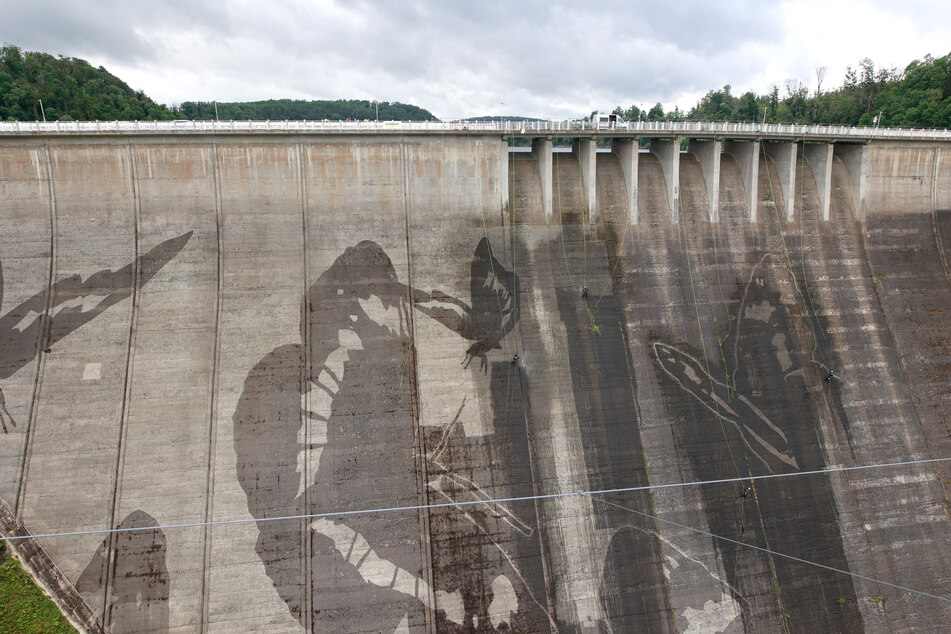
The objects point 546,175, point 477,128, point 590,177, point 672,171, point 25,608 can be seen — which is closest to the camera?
point 25,608

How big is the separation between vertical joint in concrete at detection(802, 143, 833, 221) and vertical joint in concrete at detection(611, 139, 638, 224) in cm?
1009

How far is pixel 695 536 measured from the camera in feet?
60.2

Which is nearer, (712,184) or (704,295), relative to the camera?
(704,295)

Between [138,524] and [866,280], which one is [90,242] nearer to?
[138,524]

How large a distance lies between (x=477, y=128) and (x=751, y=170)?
14385 mm

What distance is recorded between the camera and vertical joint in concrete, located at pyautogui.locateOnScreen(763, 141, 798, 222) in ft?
82.0

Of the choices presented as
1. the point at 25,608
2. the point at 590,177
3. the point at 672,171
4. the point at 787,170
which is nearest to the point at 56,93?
the point at 25,608

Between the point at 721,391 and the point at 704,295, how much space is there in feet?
14.9

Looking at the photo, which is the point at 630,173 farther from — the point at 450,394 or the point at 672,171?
the point at 450,394

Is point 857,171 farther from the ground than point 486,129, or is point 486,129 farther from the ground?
point 486,129

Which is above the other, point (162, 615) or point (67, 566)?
point (67, 566)

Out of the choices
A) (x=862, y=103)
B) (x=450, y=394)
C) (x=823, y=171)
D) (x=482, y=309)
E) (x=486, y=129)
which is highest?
(x=862, y=103)

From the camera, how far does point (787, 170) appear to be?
25.2 meters

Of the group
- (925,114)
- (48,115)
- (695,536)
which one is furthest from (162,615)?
(925,114)
